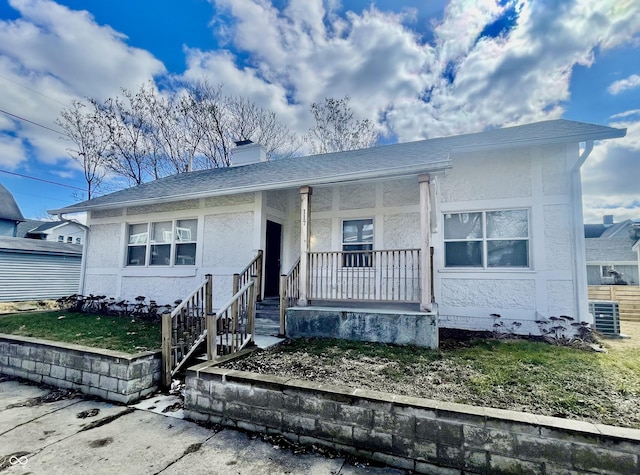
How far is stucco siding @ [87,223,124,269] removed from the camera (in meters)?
9.66

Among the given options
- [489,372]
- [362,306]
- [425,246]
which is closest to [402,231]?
[425,246]

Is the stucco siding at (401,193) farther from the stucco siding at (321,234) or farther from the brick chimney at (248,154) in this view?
the brick chimney at (248,154)

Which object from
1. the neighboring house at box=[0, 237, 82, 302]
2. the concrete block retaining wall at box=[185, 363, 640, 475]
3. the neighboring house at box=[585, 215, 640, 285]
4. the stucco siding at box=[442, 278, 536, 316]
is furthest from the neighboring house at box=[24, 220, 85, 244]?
the neighboring house at box=[585, 215, 640, 285]

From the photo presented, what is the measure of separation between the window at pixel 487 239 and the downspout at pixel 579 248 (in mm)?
837

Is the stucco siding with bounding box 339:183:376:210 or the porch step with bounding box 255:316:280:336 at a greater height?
the stucco siding with bounding box 339:183:376:210

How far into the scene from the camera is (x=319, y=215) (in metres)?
8.16

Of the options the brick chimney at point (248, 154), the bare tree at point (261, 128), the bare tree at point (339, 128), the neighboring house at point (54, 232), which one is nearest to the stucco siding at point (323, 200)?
the brick chimney at point (248, 154)

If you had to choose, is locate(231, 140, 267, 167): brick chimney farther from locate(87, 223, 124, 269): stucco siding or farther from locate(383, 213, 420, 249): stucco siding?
locate(383, 213, 420, 249): stucco siding

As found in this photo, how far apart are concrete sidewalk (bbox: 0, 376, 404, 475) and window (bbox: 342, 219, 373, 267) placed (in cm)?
486

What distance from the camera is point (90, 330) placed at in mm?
6859

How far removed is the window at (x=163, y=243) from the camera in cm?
880

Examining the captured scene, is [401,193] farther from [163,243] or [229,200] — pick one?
[163,243]

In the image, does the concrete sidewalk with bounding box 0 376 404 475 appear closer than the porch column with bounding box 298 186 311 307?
Yes

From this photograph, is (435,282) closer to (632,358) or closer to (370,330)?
(370,330)
